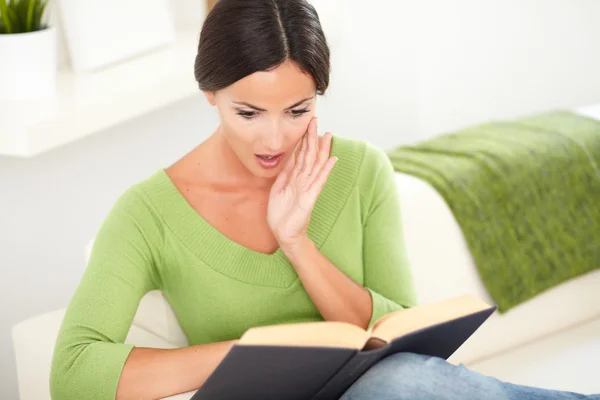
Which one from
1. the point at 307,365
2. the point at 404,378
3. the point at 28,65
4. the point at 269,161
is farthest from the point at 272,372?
the point at 28,65

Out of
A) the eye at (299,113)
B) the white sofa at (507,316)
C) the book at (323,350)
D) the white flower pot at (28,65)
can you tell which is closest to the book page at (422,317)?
the book at (323,350)

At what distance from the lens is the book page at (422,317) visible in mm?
1333

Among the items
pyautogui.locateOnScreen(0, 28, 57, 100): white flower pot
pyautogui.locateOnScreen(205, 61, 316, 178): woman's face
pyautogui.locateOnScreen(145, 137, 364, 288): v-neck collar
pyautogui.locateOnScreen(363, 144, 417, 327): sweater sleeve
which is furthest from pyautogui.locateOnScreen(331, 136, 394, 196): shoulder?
pyautogui.locateOnScreen(0, 28, 57, 100): white flower pot

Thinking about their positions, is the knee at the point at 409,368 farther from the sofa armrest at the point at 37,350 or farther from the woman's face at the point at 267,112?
the sofa armrest at the point at 37,350

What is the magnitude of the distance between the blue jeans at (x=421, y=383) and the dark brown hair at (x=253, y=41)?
476mm

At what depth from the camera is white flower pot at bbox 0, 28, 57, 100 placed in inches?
80.9

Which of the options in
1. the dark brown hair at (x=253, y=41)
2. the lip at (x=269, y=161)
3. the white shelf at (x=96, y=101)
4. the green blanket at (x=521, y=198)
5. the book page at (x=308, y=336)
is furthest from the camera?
the green blanket at (x=521, y=198)

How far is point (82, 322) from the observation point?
1.54 m

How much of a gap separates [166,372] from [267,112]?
45cm

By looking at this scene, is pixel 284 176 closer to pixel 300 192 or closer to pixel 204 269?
pixel 300 192

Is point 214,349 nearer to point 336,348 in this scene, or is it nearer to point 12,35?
point 336,348

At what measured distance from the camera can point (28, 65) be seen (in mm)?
2084

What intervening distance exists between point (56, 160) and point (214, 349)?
1.05 meters

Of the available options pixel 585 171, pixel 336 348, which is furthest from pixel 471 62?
pixel 336 348
